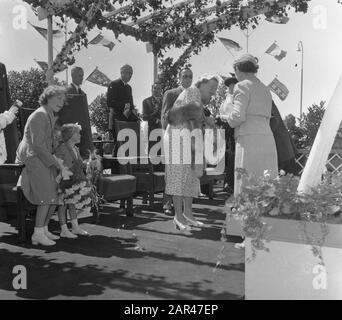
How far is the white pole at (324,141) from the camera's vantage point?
252cm

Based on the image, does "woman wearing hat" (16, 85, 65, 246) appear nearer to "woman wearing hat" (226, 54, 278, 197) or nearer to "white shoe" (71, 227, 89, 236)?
"white shoe" (71, 227, 89, 236)

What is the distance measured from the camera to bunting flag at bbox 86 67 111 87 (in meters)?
9.44

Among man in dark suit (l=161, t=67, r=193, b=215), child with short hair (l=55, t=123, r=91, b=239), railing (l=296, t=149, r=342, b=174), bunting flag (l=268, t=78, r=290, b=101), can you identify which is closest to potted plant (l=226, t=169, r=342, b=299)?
child with short hair (l=55, t=123, r=91, b=239)

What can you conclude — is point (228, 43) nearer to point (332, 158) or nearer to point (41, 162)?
point (332, 158)

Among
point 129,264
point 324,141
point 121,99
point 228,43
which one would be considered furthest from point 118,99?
point 324,141

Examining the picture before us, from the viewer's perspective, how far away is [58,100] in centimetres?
461

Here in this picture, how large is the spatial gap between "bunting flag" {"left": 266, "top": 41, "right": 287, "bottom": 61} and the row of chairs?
390cm

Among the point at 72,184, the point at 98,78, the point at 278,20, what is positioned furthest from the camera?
the point at 98,78

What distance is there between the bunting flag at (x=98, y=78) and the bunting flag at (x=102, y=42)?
55cm

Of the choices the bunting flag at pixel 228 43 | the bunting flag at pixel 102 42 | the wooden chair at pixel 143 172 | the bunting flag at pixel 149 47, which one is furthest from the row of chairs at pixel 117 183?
the bunting flag at pixel 228 43

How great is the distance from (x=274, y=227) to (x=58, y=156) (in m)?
3.17

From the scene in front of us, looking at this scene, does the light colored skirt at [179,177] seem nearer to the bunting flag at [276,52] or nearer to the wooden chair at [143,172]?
the wooden chair at [143,172]

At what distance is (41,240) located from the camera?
14.6 feet

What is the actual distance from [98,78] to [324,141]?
752 cm
